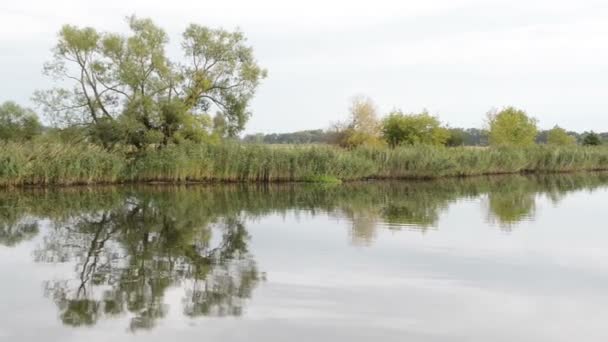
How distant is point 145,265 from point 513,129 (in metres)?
46.1

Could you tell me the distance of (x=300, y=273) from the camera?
967 cm

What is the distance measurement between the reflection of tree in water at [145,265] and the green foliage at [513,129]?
39439 millimetres

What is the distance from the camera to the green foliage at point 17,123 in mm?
33344

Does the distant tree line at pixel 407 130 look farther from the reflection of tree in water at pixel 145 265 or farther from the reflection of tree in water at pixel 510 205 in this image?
the reflection of tree in water at pixel 145 265

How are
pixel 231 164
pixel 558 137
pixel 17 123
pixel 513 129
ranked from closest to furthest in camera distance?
pixel 231 164, pixel 17 123, pixel 513 129, pixel 558 137

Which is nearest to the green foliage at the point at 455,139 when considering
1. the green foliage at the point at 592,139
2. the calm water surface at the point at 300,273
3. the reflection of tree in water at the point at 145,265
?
the green foliage at the point at 592,139

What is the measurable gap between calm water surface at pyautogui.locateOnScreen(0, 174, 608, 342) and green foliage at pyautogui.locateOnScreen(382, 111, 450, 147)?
33.9 metres

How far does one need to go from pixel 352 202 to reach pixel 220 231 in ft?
25.5

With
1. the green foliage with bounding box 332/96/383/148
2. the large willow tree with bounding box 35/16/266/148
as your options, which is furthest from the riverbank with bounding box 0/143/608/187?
the green foliage with bounding box 332/96/383/148

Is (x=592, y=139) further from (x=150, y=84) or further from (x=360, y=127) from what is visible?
(x=150, y=84)

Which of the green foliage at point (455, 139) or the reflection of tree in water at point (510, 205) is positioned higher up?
the green foliage at point (455, 139)

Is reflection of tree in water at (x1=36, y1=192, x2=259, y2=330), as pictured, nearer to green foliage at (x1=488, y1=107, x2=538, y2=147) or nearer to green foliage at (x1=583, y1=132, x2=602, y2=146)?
green foliage at (x1=488, y1=107, x2=538, y2=147)

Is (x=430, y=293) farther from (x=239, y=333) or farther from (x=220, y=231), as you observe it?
(x=220, y=231)

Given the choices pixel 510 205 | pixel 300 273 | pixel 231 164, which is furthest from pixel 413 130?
pixel 300 273
